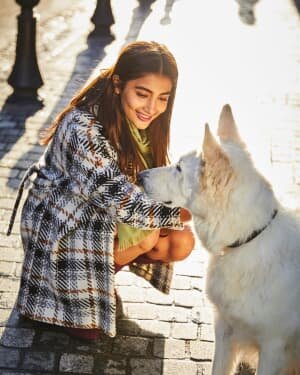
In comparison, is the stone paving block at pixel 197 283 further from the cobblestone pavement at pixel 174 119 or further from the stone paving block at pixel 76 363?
the stone paving block at pixel 76 363

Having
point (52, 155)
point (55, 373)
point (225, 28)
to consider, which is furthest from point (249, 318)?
point (225, 28)

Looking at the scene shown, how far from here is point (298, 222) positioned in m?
3.27

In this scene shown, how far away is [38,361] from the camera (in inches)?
153

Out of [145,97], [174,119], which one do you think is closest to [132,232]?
[145,97]

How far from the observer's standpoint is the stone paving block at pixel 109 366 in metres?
3.84

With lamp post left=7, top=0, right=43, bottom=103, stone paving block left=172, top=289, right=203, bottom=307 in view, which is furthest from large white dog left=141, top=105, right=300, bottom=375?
lamp post left=7, top=0, right=43, bottom=103

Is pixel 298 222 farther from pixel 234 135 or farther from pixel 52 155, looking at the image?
pixel 52 155

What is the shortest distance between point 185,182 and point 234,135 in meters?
0.37

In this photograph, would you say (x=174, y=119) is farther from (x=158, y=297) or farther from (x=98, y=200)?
(x=98, y=200)

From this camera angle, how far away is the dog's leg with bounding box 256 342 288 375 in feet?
10.7

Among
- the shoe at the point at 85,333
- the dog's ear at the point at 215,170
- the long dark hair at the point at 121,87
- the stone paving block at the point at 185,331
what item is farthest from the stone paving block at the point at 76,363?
the dog's ear at the point at 215,170

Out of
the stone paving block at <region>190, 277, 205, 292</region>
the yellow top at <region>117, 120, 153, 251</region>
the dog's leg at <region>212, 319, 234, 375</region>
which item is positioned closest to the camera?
the dog's leg at <region>212, 319, 234, 375</region>

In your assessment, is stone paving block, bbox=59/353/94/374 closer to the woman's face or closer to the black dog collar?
the black dog collar

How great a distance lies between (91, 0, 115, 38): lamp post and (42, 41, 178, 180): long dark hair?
700 centimetres
